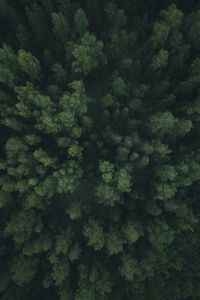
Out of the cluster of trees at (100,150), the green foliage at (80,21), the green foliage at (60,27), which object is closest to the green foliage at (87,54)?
the cluster of trees at (100,150)

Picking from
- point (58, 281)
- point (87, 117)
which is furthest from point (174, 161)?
point (58, 281)

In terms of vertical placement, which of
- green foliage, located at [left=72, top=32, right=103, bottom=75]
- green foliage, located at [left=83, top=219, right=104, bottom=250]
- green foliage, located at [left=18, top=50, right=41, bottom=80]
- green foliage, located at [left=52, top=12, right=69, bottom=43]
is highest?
green foliage, located at [left=52, top=12, right=69, bottom=43]

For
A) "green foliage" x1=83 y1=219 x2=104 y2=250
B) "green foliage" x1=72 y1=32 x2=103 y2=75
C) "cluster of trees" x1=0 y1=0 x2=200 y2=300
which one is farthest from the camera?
"green foliage" x1=83 y1=219 x2=104 y2=250

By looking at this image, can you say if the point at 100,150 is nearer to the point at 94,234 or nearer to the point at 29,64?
the point at 94,234

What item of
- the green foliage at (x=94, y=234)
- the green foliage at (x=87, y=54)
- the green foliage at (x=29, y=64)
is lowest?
the green foliage at (x=94, y=234)

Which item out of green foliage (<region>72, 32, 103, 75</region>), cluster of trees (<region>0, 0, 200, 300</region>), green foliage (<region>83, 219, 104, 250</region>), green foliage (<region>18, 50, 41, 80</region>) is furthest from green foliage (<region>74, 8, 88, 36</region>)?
green foliage (<region>83, 219, 104, 250</region>)

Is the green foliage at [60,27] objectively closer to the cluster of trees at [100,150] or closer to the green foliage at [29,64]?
the cluster of trees at [100,150]

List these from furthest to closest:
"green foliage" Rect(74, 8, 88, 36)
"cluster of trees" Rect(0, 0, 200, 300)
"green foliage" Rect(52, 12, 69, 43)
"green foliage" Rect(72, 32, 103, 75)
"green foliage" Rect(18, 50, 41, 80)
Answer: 1. "cluster of trees" Rect(0, 0, 200, 300)
2. "green foliage" Rect(52, 12, 69, 43)
3. "green foliage" Rect(74, 8, 88, 36)
4. "green foliage" Rect(72, 32, 103, 75)
5. "green foliage" Rect(18, 50, 41, 80)

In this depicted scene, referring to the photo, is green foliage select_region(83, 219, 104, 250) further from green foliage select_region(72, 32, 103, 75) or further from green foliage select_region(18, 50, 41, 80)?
green foliage select_region(18, 50, 41, 80)
